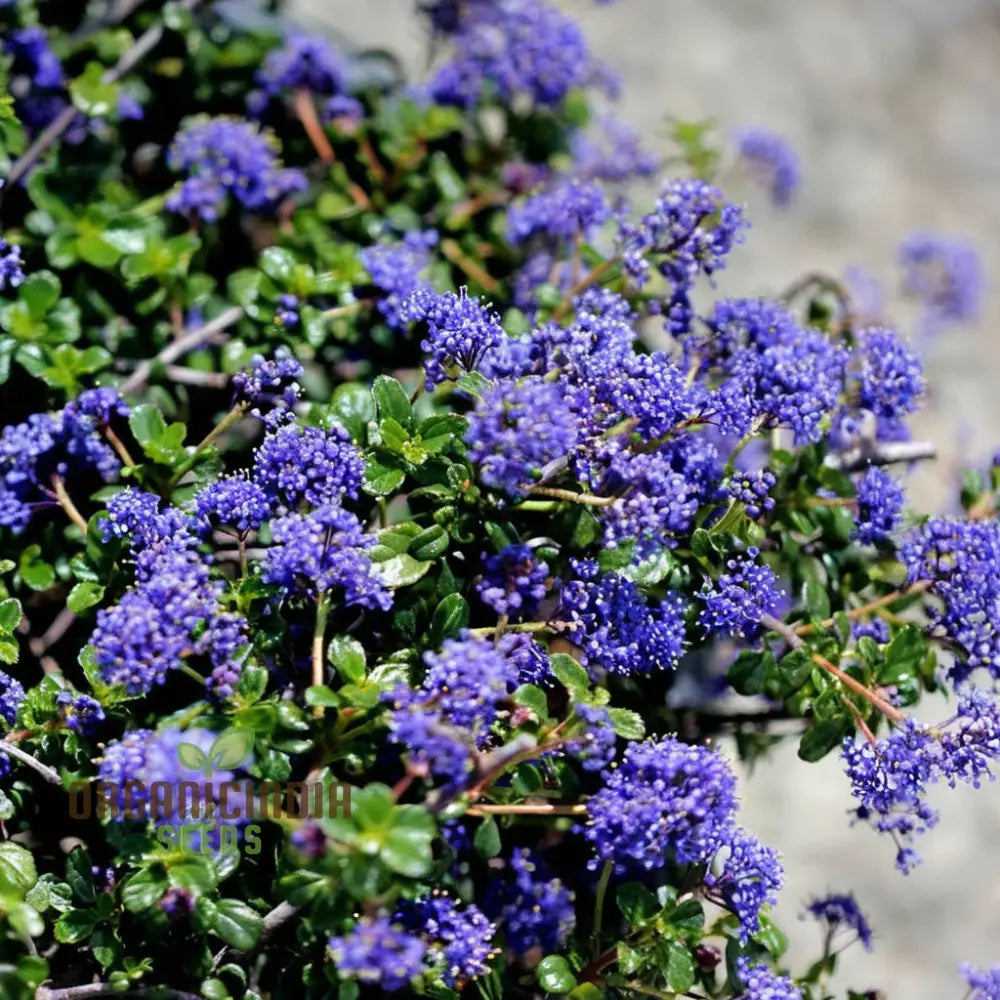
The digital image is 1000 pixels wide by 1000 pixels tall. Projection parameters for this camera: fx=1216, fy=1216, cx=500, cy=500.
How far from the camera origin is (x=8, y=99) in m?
1.31

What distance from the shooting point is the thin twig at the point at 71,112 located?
143cm

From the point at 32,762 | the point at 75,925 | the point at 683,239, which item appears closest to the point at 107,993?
the point at 75,925

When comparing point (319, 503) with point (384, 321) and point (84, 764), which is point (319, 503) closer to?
point (84, 764)

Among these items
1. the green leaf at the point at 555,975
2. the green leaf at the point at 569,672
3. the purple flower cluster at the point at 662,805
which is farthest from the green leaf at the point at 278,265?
the green leaf at the point at 555,975

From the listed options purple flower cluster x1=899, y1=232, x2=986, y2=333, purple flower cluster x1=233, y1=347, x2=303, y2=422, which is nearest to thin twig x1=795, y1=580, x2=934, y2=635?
purple flower cluster x1=233, y1=347, x2=303, y2=422

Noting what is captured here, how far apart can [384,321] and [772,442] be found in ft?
1.55

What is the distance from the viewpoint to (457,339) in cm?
107

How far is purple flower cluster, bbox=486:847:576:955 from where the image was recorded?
1.12 metres

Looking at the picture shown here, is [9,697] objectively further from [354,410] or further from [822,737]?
[822,737]

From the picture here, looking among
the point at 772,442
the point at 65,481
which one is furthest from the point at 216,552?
the point at 772,442

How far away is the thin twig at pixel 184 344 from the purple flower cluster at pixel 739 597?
25.3 inches

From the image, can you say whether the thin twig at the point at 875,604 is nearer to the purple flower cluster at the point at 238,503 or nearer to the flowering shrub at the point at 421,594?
the flowering shrub at the point at 421,594

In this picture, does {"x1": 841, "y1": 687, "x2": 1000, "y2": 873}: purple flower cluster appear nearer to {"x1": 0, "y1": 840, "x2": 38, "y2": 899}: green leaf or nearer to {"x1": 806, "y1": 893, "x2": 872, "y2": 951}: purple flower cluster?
{"x1": 806, "y1": 893, "x2": 872, "y2": 951}: purple flower cluster

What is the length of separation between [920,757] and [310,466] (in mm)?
576
